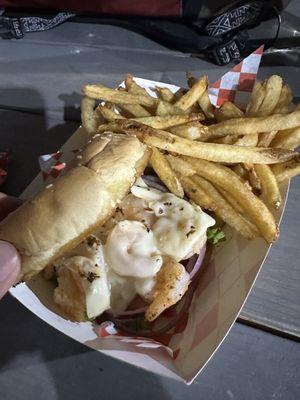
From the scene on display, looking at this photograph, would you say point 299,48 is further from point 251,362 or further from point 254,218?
point 251,362

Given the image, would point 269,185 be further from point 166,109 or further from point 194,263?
point 166,109

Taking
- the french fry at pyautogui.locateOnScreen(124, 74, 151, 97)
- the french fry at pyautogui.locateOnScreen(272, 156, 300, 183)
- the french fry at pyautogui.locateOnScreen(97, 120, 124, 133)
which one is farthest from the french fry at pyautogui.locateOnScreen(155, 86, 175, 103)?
the french fry at pyautogui.locateOnScreen(272, 156, 300, 183)

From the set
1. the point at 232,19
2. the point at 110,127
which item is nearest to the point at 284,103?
the point at 110,127

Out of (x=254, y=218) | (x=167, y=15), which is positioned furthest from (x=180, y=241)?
(x=167, y=15)

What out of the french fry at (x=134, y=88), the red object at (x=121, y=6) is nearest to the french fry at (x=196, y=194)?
the french fry at (x=134, y=88)

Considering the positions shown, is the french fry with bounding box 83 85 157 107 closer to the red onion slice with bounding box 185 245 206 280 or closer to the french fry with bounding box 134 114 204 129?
the french fry with bounding box 134 114 204 129

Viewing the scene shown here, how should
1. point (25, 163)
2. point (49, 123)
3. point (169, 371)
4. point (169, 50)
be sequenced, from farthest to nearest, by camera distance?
point (169, 50)
point (49, 123)
point (25, 163)
point (169, 371)

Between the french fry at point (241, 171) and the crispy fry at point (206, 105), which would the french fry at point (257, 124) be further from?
the crispy fry at point (206, 105)
